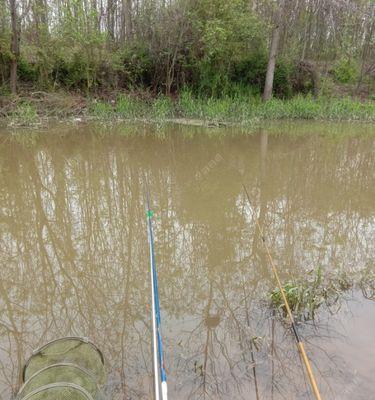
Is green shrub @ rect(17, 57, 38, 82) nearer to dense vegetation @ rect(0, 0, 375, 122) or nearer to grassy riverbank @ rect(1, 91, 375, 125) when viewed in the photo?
dense vegetation @ rect(0, 0, 375, 122)

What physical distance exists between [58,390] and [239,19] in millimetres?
14389

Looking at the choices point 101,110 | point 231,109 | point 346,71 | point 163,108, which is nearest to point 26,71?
point 101,110

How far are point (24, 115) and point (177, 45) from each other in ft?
21.1

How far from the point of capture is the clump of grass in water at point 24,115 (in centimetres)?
1122

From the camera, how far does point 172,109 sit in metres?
14.0

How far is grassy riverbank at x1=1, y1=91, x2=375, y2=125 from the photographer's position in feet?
40.9

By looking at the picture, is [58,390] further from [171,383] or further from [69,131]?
[69,131]

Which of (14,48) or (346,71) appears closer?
(14,48)

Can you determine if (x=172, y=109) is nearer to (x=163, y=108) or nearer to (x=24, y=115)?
(x=163, y=108)

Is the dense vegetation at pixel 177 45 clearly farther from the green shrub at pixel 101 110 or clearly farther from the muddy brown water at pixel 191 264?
the muddy brown water at pixel 191 264

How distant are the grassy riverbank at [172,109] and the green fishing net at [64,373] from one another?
1042 cm

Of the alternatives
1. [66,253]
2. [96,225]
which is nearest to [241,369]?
[66,253]

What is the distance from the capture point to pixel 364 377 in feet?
7.43

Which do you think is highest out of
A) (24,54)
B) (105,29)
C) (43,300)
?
(105,29)
